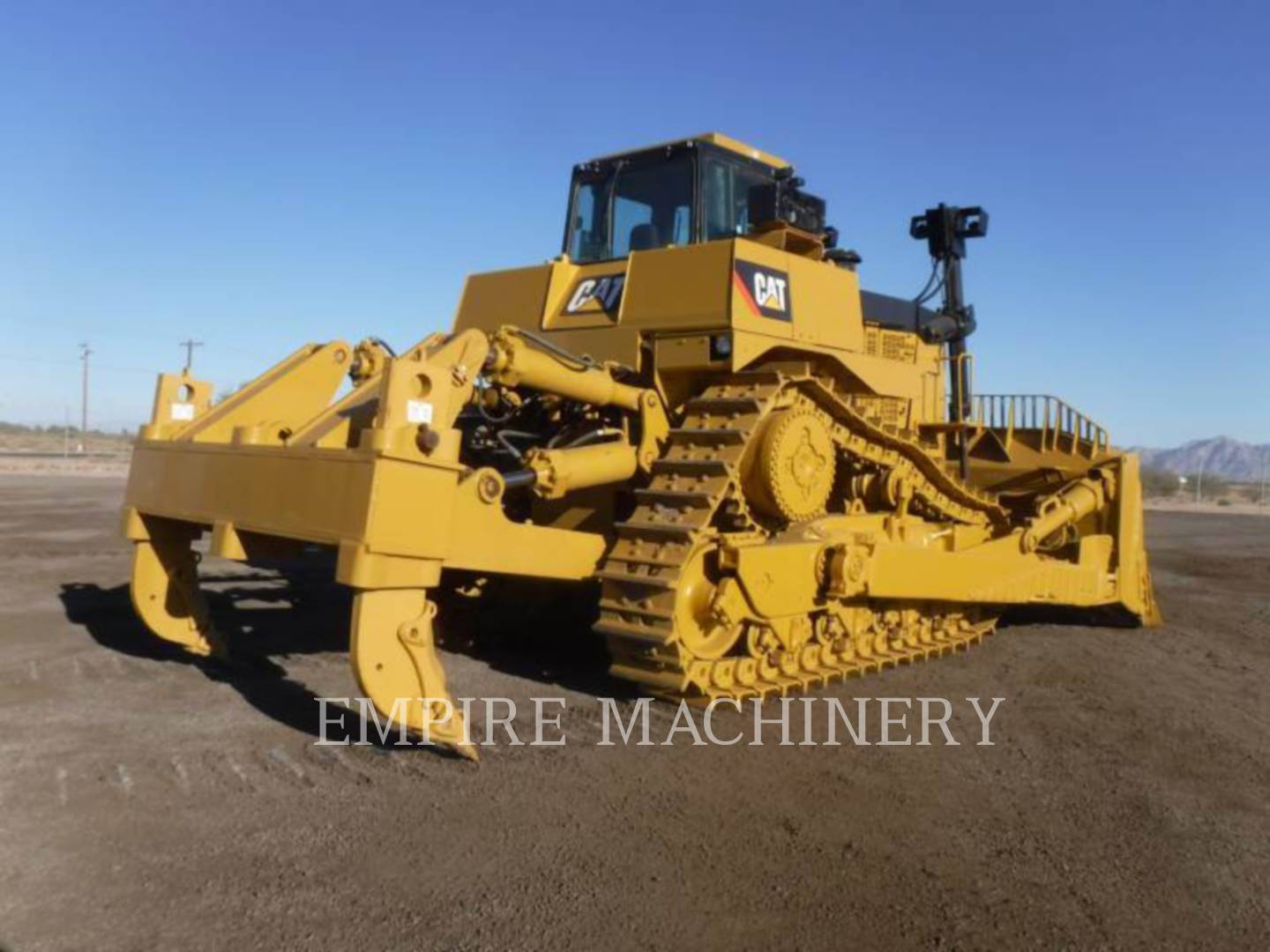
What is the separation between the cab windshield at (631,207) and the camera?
8039mm

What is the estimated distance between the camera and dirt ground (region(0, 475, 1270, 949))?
3674 mm

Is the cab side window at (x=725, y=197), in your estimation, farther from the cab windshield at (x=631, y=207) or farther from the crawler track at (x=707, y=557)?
the crawler track at (x=707, y=557)

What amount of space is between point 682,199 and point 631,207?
0.54 m

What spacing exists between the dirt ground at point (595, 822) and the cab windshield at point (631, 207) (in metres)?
3.27

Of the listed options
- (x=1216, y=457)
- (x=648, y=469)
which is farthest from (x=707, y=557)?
(x=1216, y=457)

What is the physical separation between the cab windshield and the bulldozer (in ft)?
0.07

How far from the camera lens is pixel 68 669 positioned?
698 centimetres

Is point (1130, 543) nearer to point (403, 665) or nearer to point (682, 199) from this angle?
point (682, 199)

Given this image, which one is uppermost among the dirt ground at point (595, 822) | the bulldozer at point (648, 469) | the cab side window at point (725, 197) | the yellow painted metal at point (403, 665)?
the cab side window at point (725, 197)

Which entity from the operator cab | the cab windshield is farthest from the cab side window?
the cab windshield

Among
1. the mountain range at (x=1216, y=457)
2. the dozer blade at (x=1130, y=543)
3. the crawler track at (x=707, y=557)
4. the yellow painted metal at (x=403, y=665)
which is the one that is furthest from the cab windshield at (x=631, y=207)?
the mountain range at (x=1216, y=457)

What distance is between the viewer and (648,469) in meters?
6.74

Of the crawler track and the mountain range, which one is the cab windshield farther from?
the mountain range

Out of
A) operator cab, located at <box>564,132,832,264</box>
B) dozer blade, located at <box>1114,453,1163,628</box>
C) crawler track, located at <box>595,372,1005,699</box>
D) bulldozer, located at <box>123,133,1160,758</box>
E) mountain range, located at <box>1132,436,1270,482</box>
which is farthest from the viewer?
mountain range, located at <box>1132,436,1270,482</box>
